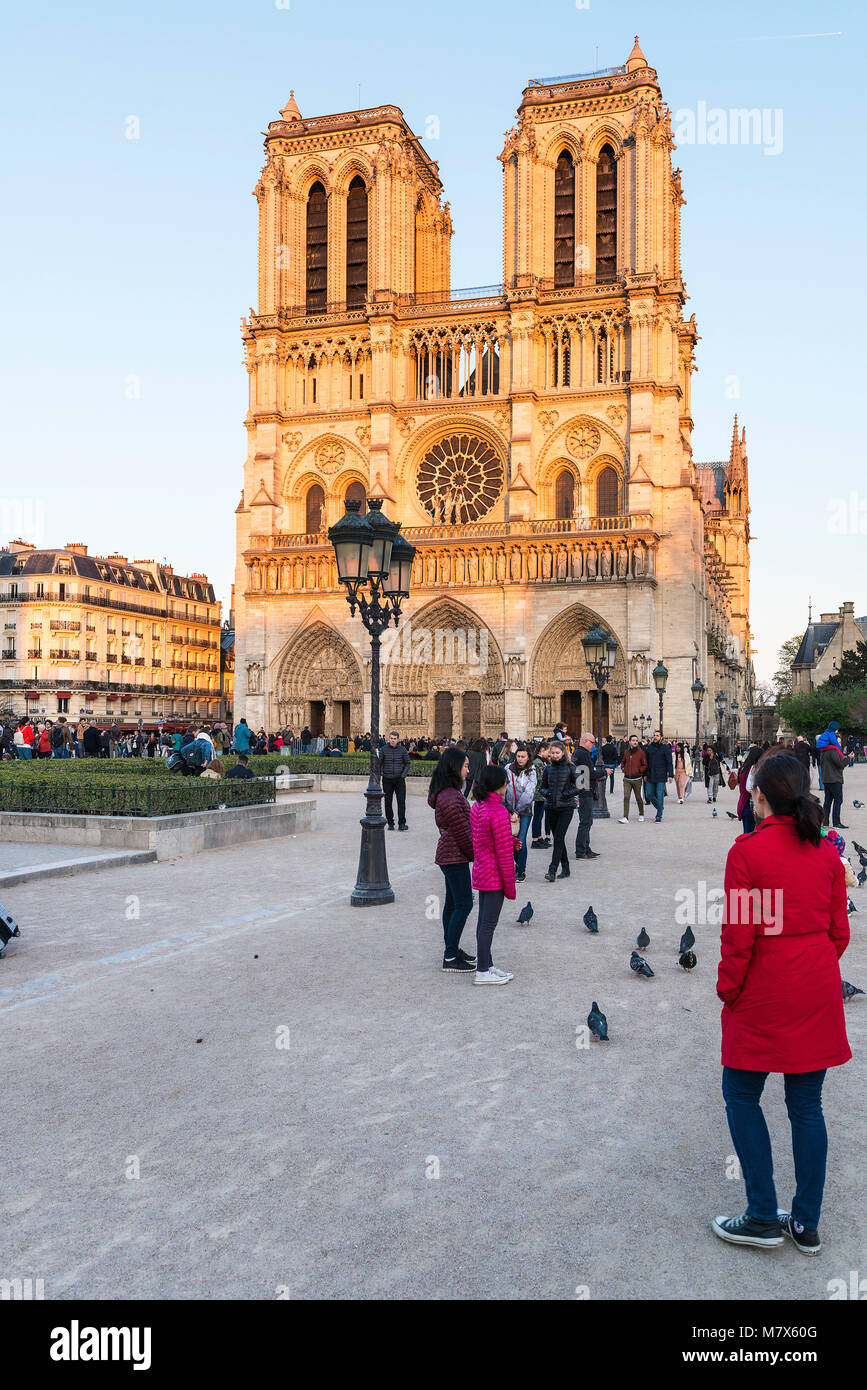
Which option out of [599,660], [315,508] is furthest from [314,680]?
[599,660]

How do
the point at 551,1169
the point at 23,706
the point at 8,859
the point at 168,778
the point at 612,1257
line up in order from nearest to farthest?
the point at 612,1257
the point at 551,1169
the point at 8,859
the point at 168,778
the point at 23,706

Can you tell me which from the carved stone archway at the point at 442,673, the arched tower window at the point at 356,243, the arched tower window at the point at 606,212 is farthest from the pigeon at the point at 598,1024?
the arched tower window at the point at 356,243

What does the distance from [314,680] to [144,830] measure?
31888 mm

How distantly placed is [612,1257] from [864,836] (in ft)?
41.1

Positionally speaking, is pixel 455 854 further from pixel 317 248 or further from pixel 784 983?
pixel 317 248

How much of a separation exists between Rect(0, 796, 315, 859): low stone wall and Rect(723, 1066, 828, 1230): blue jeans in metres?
9.26

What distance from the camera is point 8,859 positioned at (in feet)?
35.2

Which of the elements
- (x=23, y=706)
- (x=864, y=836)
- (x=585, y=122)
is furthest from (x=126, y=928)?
(x=23, y=706)

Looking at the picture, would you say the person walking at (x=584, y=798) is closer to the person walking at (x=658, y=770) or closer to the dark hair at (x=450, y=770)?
the person walking at (x=658, y=770)

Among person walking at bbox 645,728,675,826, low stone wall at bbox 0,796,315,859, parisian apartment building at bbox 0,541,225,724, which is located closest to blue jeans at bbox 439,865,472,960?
low stone wall at bbox 0,796,315,859

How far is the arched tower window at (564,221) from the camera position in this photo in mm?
41000

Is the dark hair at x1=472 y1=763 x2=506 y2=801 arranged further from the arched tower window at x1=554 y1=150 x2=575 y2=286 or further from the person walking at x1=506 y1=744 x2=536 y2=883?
the arched tower window at x1=554 y1=150 x2=575 y2=286

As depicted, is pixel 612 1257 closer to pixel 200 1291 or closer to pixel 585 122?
pixel 200 1291
